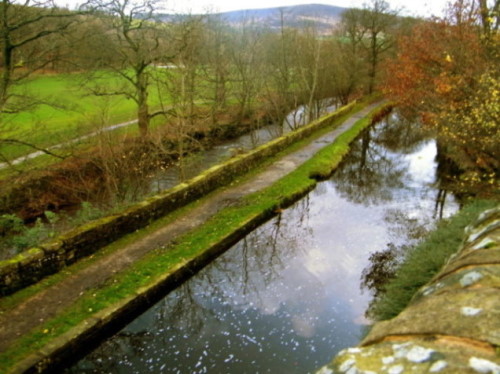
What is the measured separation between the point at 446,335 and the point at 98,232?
8.75 meters

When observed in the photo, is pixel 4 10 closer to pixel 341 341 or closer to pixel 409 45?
pixel 341 341

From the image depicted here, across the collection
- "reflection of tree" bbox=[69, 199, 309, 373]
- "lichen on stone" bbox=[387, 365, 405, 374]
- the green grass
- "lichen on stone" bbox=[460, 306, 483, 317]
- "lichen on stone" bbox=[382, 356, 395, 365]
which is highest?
"lichen on stone" bbox=[460, 306, 483, 317]

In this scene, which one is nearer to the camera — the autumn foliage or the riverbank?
the riverbank

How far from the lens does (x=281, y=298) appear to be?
894 centimetres

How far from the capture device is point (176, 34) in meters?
22.0

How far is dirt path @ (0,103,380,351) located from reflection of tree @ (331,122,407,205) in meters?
3.37

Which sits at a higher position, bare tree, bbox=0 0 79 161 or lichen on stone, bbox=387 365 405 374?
bare tree, bbox=0 0 79 161

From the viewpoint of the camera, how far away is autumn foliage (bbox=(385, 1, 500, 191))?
10.9 meters

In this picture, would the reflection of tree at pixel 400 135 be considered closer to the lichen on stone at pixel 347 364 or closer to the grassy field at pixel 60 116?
the grassy field at pixel 60 116

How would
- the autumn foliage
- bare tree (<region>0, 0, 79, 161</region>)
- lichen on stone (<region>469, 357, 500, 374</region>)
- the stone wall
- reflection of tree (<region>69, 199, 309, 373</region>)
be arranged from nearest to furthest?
lichen on stone (<region>469, 357, 500, 374</region>)
reflection of tree (<region>69, 199, 309, 373</region>)
the stone wall
the autumn foliage
bare tree (<region>0, 0, 79, 161</region>)

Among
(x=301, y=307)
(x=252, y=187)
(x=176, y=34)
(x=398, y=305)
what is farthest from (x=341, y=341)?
(x=176, y=34)

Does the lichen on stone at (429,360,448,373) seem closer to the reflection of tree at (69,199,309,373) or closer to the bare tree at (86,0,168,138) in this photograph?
the reflection of tree at (69,199,309,373)

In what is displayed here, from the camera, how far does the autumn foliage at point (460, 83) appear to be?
35.7 feet

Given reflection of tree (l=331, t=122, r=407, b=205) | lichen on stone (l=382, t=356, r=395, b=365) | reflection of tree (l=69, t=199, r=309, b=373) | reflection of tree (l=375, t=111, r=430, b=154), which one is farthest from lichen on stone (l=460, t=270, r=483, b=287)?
reflection of tree (l=375, t=111, r=430, b=154)
